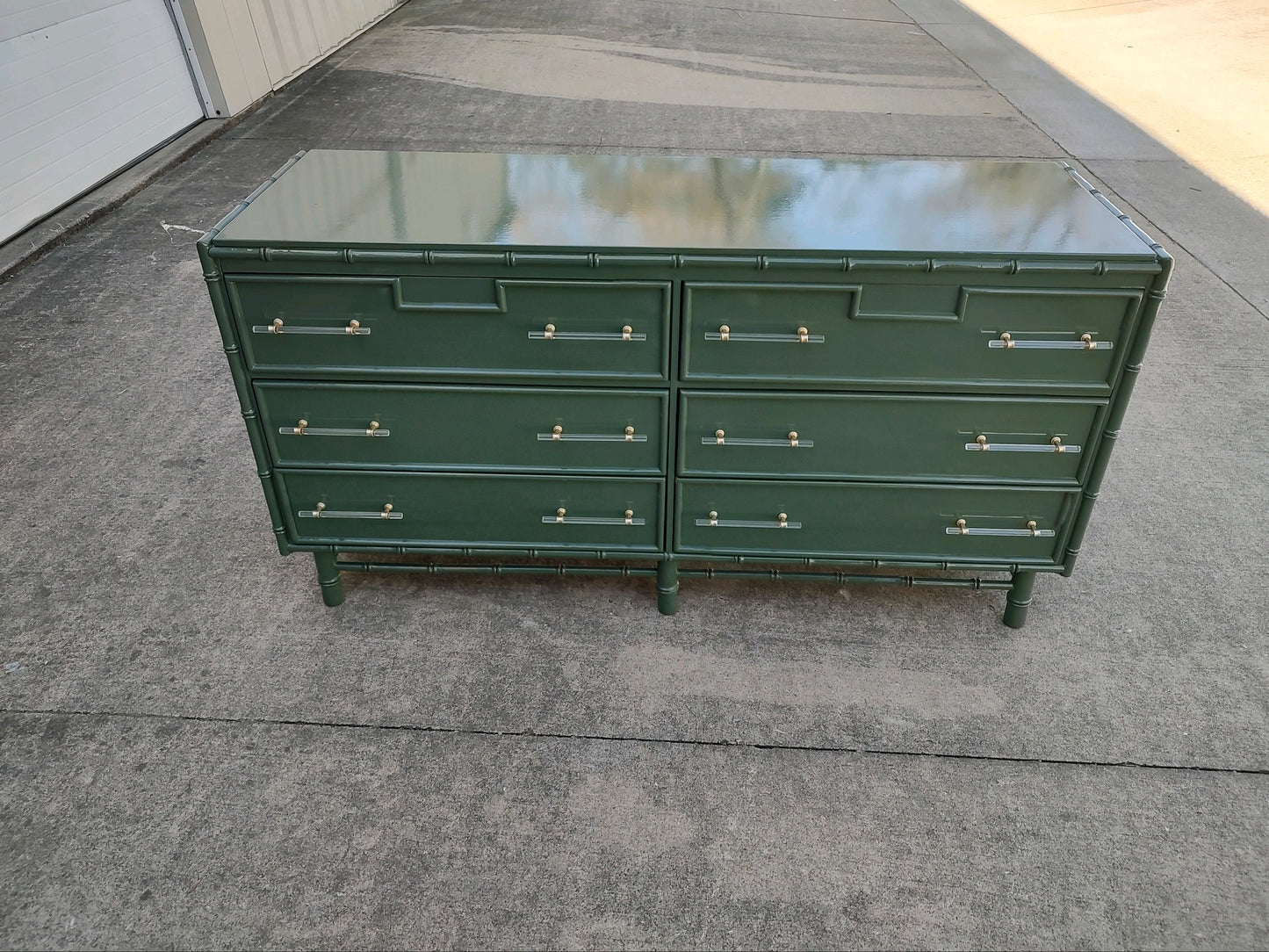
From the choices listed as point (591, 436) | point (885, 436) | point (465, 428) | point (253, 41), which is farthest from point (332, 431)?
point (253, 41)

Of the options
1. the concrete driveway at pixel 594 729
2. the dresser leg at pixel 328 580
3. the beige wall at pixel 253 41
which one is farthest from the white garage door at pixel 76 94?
the dresser leg at pixel 328 580

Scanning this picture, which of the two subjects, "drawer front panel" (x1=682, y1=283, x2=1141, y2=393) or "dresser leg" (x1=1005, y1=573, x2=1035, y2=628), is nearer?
"drawer front panel" (x1=682, y1=283, x2=1141, y2=393)

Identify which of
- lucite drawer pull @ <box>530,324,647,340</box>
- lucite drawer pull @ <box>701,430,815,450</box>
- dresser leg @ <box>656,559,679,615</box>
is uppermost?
lucite drawer pull @ <box>530,324,647,340</box>

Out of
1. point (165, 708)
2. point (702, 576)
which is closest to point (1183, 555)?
point (702, 576)

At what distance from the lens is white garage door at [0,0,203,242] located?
18.9 feet

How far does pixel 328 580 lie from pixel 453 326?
1.14 metres

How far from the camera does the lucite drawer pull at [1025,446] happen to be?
2.82 m

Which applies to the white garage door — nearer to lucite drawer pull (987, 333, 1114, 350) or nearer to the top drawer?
the top drawer

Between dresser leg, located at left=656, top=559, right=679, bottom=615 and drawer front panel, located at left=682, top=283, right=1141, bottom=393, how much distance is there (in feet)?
2.50

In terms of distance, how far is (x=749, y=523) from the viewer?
303cm

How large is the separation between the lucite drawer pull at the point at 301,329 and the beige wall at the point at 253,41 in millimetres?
6309

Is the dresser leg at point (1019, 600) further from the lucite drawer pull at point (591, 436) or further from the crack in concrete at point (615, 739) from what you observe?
the lucite drawer pull at point (591, 436)

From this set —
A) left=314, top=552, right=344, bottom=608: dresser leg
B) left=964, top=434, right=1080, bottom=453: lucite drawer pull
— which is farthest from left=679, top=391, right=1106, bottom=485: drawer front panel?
left=314, top=552, right=344, bottom=608: dresser leg

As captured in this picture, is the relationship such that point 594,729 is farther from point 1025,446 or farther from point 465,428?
point 1025,446
